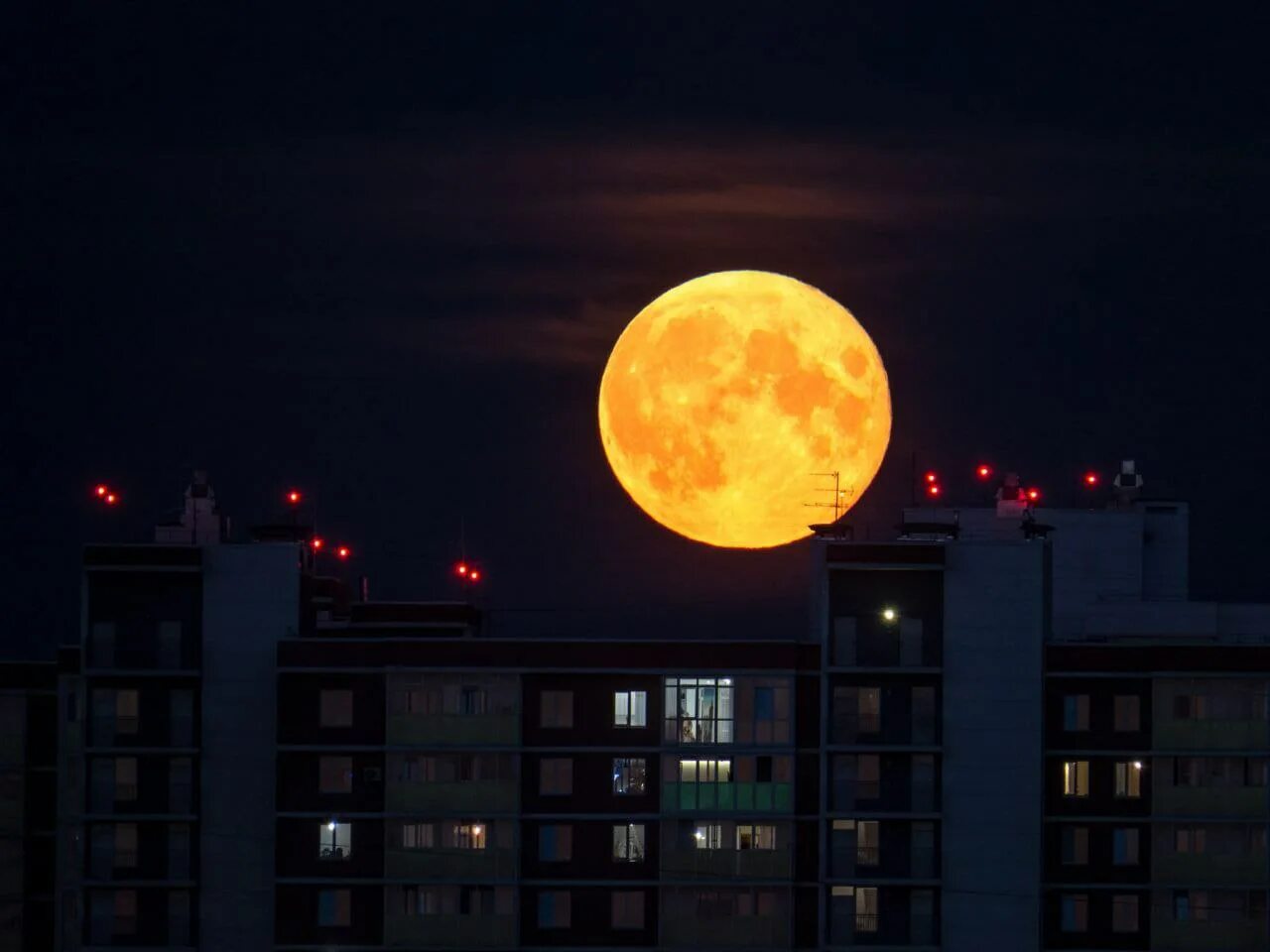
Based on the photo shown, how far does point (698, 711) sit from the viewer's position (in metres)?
92.8

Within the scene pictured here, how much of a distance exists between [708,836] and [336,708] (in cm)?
1239

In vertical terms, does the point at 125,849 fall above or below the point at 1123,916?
above

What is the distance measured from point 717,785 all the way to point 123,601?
1992cm

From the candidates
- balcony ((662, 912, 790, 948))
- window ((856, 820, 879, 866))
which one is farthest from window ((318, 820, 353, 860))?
window ((856, 820, 879, 866))

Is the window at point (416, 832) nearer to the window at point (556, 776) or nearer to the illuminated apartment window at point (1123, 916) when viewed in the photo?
the window at point (556, 776)

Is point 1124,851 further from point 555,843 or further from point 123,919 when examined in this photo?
point 123,919

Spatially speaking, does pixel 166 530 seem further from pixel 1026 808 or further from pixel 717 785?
pixel 1026 808

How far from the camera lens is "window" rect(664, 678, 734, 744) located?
92625 millimetres

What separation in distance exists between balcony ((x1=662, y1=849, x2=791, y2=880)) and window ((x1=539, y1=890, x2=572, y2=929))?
128 inches

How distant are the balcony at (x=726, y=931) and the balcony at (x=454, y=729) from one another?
25.2 ft

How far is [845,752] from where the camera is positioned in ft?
302

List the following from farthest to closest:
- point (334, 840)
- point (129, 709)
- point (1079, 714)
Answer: point (129, 709) → point (1079, 714) → point (334, 840)

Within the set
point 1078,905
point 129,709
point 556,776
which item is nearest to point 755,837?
point 556,776

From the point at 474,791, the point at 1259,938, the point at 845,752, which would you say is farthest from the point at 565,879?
the point at 1259,938
